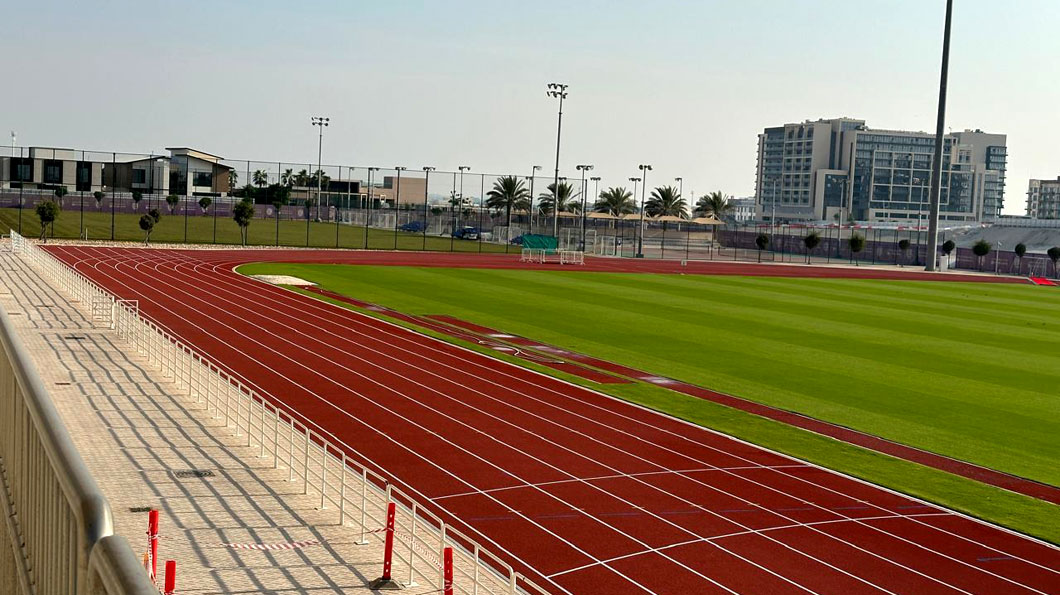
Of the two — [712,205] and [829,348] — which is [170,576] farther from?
[712,205]

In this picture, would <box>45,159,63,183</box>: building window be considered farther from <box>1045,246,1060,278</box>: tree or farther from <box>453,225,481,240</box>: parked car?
<box>1045,246,1060,278</box>: tree

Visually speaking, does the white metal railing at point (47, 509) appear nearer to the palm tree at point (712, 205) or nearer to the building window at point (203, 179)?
the building window at point (203, 179)

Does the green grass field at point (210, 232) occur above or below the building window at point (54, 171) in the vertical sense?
below

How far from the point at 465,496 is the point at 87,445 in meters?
5.10

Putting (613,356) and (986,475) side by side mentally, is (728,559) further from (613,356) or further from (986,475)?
(613,356)

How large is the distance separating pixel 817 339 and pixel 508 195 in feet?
257

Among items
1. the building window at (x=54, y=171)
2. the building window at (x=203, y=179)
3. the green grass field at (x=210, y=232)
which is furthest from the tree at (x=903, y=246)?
the building window at (x=54, y=171)

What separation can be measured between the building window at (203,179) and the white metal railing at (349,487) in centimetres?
7724

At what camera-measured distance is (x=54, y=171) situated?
89.9 m

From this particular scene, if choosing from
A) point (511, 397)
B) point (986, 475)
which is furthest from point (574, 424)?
point (986, 475)

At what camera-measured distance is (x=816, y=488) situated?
1477cm

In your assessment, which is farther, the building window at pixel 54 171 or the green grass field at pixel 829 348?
the building window at pixel 54 171

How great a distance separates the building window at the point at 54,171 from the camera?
89.0 meters

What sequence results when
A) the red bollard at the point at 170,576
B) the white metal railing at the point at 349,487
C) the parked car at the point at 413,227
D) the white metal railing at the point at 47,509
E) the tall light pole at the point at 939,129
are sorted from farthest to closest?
the parked car at the point at 413,227 < the tall light pole at the point at 939,129 < the white metal railing at the point at 349,487 < the red bollard at the point at 170,576 < the white metal railing at the point at 47,509
